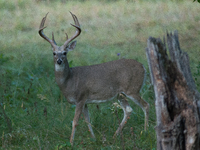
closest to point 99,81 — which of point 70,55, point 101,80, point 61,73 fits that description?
point 101,80

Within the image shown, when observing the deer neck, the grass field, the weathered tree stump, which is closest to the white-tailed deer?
the deer neck

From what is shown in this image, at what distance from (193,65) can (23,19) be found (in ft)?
22.1

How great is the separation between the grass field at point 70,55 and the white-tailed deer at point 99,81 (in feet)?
0.71

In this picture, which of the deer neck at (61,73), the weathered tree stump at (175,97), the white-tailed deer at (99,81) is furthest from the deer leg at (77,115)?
the weathered tree stump at (175,97)

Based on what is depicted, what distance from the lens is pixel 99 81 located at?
6008 millimetres

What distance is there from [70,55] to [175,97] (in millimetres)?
7216

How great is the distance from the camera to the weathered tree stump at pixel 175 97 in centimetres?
284

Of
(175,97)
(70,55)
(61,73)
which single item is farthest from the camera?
(70,55)

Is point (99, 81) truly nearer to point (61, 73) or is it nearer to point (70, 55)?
point (61, 73)

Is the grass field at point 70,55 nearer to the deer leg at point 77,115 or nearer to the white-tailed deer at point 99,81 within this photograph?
the deer leg at point 77,115

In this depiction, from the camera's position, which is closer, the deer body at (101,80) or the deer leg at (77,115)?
the deer leg at (77,115)

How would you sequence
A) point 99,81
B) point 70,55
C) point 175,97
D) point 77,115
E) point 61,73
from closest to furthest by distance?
point 175,97
point 77,115
point 61,73
point 99,81
point 70,55

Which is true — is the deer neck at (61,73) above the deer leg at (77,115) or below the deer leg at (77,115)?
above

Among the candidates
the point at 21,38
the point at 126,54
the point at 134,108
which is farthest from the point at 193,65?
the point at 21,38
